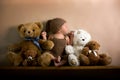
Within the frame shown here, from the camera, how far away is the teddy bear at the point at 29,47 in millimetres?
1721

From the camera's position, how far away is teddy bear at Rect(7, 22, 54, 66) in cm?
172

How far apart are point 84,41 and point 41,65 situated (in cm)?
36

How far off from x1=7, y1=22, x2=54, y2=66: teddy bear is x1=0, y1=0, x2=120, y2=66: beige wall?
0.43ft

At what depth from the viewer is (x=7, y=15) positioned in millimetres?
2006

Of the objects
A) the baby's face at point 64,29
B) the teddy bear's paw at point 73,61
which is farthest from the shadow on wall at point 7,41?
the teddy bear's paw at point 73,61

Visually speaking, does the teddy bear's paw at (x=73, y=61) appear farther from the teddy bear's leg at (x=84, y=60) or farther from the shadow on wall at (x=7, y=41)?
the shadow on wall at (x=7, y=41)

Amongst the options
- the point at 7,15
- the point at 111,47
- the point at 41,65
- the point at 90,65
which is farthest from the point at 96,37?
the point at 7,15

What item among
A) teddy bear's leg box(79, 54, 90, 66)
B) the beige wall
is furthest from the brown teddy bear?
the beige wall
